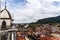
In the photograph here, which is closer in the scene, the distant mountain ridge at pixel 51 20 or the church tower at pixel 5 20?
the church tower at pixel 5 20

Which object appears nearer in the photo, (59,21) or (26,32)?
(26,32)

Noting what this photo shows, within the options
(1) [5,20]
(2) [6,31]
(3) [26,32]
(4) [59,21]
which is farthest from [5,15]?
(4) [59,21]

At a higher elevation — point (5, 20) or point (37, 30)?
point (5, 20)

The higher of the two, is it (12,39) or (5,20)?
(5,20)

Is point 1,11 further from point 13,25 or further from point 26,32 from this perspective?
point 26,32

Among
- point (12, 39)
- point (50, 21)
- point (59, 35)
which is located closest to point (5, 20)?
point (12, 39)

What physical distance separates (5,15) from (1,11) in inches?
6.0

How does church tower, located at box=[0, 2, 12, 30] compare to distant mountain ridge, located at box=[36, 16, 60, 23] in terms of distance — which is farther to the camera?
distant mountain ridge, located at box=[36, 16, 60, 23]

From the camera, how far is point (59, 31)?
16.8 feet

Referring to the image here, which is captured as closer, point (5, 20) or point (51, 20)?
point (5, 20)

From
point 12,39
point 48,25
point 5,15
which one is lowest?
point 12,39

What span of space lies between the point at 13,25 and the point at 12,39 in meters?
0.41

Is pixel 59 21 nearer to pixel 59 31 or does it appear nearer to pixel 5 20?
pixel 59 31

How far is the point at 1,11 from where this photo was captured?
4844 millimetres
